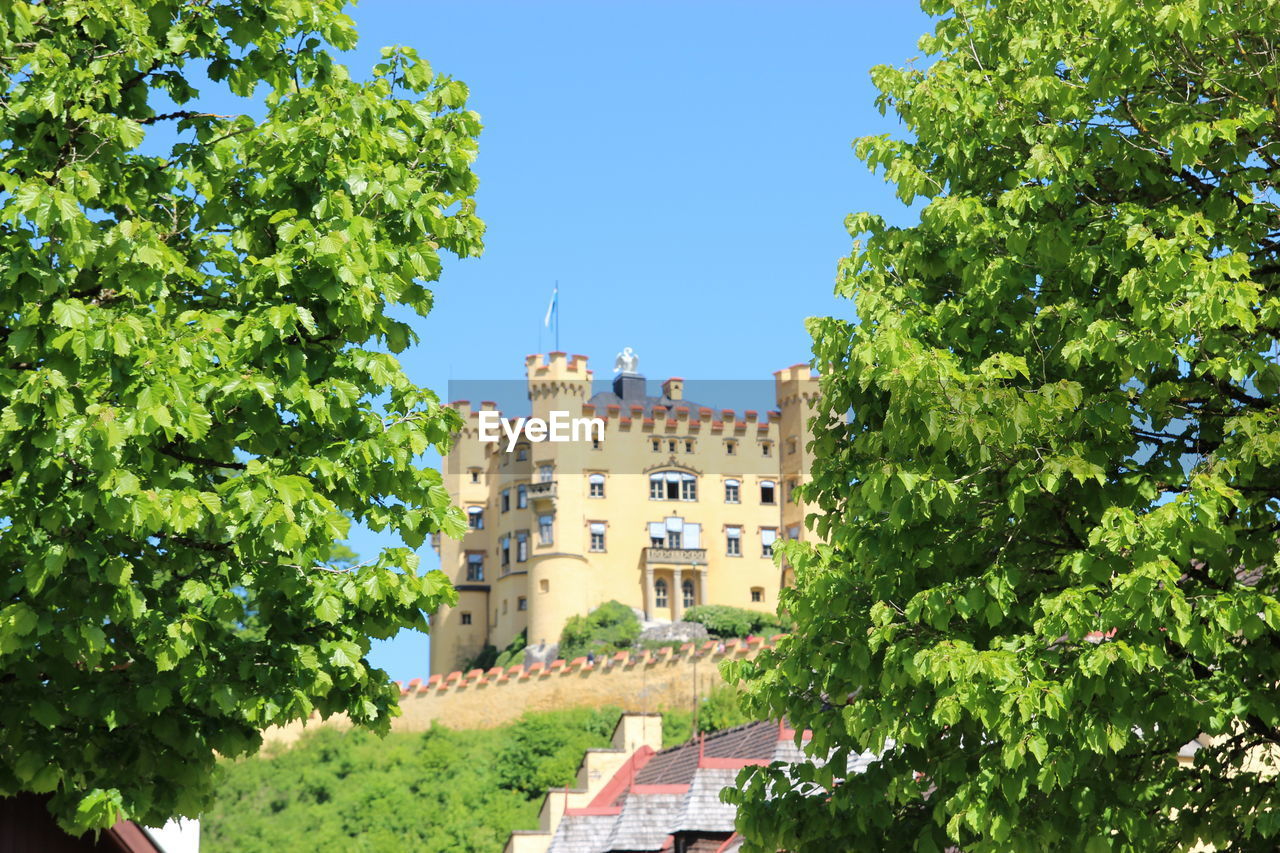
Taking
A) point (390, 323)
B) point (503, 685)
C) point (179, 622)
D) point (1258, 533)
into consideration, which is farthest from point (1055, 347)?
point (503, 685)

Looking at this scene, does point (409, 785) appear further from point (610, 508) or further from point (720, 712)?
point (610, 508)

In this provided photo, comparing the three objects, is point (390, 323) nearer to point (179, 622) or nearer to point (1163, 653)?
point (179, 622)

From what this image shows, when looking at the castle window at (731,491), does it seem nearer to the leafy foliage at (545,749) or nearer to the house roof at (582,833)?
the leafy foliage at (545,749)

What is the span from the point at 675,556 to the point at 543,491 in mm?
8565

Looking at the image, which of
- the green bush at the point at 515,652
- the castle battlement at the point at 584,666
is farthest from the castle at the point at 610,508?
the castle battlement at the point at 584,666

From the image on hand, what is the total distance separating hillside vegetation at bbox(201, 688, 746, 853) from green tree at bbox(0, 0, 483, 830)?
56.0 meters

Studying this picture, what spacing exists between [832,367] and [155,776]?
266 inches

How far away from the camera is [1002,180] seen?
15.9 metres

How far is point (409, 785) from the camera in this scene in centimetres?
7712

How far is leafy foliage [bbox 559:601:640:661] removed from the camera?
99812mm

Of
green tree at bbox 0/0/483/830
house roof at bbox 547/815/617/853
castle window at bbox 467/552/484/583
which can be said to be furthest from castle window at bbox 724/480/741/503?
green tree at bbox 0/0/483/830

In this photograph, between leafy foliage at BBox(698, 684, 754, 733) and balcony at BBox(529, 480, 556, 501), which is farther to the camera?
balcony at BBox(529, 480, 556, 501)

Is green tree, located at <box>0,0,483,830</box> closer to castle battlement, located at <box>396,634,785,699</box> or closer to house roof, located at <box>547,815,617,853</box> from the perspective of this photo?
house roof, located at <box>547,815,617,853</box>

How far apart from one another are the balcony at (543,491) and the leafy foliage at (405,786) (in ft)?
70.8
